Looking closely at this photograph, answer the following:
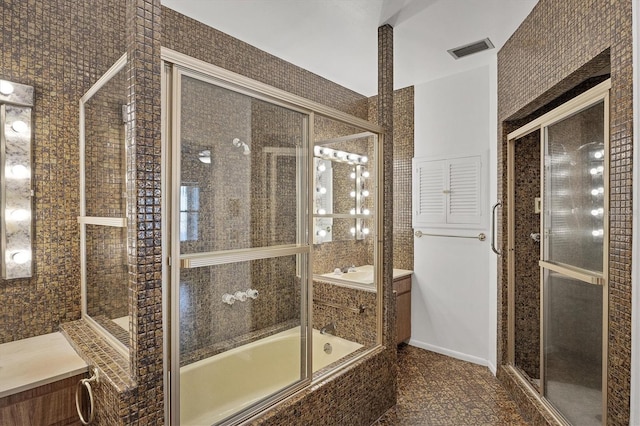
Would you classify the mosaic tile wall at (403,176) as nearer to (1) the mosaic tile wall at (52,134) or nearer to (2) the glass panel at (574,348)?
(2) the glass panel at (574,348)

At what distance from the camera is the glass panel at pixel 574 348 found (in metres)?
1.81

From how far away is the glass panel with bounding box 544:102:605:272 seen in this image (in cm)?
175

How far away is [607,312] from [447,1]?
6.79 ft

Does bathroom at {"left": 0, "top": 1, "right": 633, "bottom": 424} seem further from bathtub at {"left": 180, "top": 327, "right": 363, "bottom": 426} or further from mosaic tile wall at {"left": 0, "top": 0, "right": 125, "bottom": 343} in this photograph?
bathtub at {"left": 180, "top": 327, "right": 363, "bottom": 426}

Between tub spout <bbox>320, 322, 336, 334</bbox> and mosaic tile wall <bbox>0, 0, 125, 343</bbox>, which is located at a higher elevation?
mosaic tile wall <bbox>0, 0, 125, 343</bbox>

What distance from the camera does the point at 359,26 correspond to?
262 centimetres

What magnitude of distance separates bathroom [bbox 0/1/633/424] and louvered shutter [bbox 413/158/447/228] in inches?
31.4

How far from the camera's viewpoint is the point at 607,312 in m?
1.59

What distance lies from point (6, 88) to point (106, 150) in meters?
0.57

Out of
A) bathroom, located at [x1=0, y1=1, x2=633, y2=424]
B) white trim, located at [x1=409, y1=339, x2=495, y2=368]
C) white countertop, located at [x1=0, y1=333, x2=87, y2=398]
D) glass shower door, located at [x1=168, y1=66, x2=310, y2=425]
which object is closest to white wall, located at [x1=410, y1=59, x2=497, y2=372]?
white trim, located at [x1=409, y1=339, x2=495, y2=368]

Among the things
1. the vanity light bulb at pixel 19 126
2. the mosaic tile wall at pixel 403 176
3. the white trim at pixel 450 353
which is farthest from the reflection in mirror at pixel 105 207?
the white trim at pixel 450 353

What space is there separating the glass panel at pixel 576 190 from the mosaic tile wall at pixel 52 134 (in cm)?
280

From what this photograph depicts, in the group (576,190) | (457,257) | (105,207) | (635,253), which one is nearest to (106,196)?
(105,207)

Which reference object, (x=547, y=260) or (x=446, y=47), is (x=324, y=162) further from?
(x=547, y=260)
